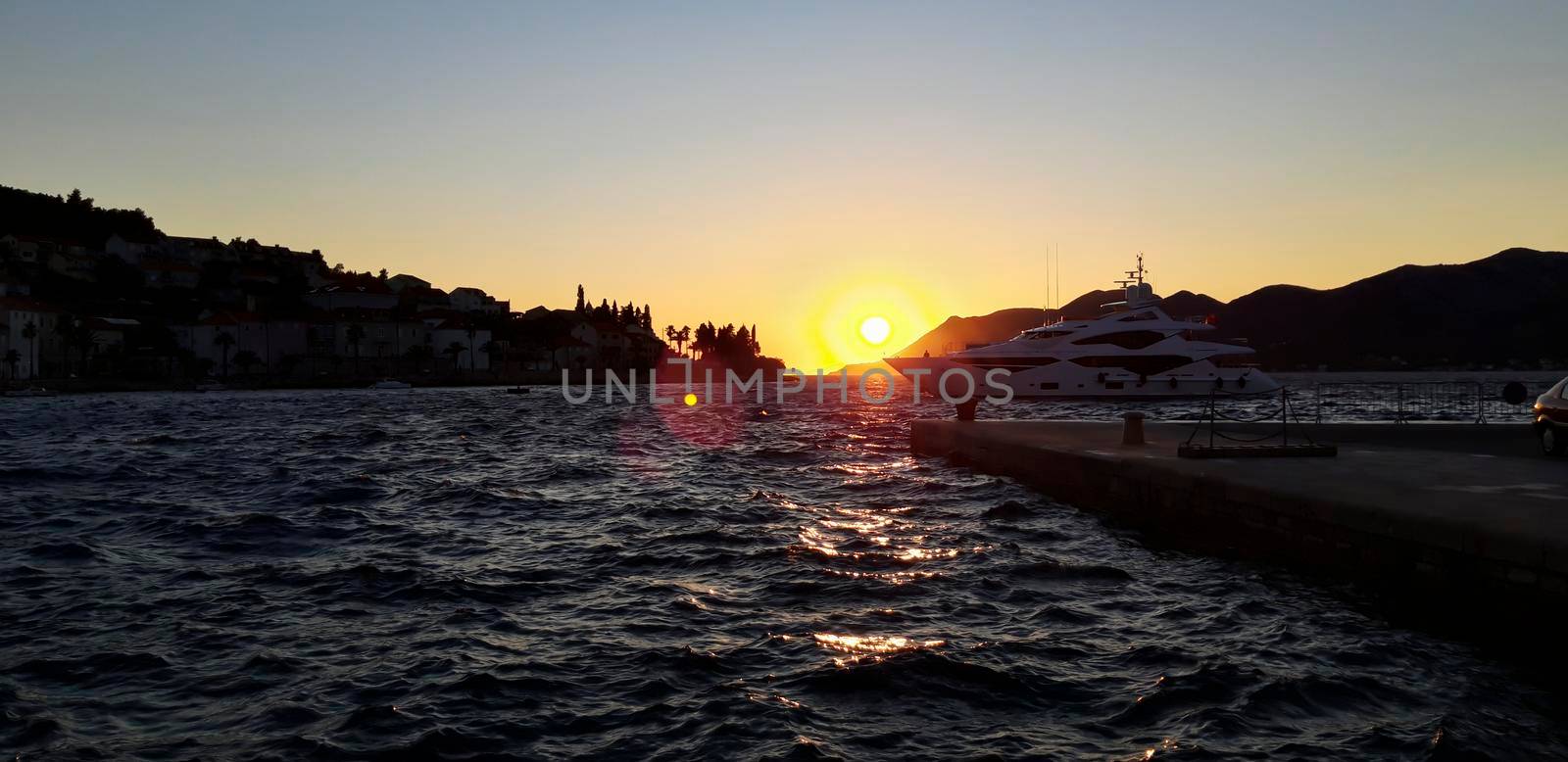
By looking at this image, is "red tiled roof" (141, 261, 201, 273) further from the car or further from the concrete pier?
the car

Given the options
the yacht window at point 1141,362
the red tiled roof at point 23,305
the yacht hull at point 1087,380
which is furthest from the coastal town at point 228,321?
the yacht window at point 1141,362

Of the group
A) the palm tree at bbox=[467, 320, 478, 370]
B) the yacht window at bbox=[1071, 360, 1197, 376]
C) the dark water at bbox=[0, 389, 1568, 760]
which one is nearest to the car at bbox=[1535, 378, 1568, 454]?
the dark water at bbox=[0, 389, 1568, 760]

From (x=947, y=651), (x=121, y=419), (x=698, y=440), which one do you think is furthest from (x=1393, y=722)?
(x=121, y=419)

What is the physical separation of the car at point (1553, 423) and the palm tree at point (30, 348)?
142 meters

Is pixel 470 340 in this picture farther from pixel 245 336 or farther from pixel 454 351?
pixel 245 336

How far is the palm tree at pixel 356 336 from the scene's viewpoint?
140m

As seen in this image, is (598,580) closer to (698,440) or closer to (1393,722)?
(1393,722)

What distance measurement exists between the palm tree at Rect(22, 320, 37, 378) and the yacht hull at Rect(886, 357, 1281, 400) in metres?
108

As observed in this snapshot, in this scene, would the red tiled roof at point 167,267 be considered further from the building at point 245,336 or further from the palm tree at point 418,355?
the palm tree at point 418,355

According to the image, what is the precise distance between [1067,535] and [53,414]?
241 ft

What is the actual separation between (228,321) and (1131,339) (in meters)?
125

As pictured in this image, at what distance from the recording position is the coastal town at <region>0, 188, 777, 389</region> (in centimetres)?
11831

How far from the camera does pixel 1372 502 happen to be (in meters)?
12.9

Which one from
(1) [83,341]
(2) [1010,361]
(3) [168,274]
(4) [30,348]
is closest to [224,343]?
(1) [83,341]
